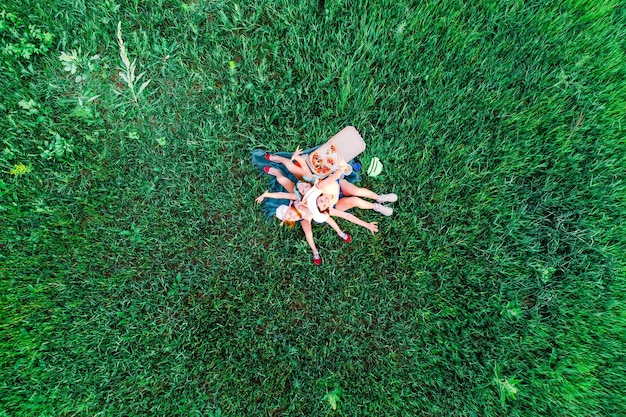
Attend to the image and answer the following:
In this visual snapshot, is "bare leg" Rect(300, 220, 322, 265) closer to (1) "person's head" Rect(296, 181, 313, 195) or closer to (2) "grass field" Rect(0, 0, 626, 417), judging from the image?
(2) "grass field" Rect(0, 0, 626, 417)

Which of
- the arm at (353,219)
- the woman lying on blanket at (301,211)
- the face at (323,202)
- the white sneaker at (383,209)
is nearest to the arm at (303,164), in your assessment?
the woman lying on blanket at (301,211)

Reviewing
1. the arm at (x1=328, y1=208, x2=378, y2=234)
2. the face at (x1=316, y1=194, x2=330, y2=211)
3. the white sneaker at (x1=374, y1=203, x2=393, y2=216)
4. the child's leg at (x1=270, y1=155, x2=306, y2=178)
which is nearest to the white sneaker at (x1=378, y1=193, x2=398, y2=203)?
the white sneaker at (x1=374, y1=203, x2=393, y2=216)

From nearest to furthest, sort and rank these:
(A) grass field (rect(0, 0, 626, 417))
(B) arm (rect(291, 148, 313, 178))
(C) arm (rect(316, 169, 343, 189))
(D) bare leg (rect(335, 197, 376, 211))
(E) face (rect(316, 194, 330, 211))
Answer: (E) face (rect(316, 194, 330, 211))
(C) arm (rect(316, 169, 343, 189))
(B) arm (rect(291, 148, 313, 178))
(D) bare leg (rect(335, 197, 376, 211))
(A) grass field (rect(0, 0, 626, 417))

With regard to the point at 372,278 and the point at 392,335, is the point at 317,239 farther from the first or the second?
the point at 392,335

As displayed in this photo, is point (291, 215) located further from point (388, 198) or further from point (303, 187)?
point (388, 198)

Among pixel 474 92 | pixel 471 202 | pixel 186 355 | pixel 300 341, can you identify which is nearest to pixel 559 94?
pixel 474 92

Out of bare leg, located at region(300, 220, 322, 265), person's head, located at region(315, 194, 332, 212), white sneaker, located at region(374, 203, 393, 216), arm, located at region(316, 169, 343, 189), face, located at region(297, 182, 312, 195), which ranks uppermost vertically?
face, located at region(297, 182, 312, 195)

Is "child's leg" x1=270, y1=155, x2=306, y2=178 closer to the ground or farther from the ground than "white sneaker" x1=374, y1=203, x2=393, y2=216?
farther from the ground
